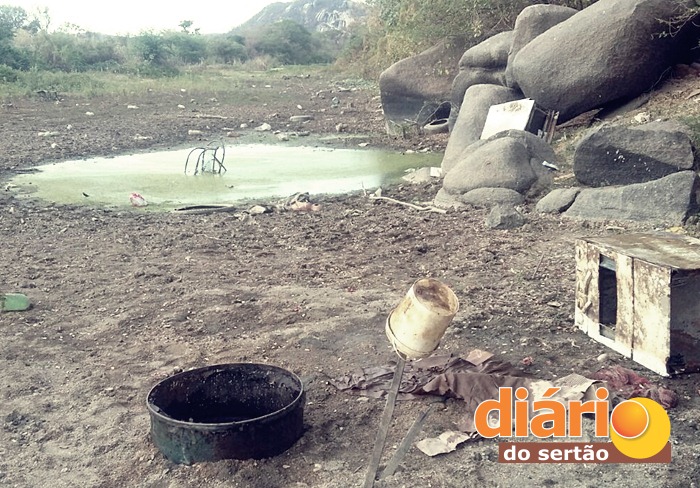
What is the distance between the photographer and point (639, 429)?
3.11m

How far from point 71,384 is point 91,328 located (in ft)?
2.53

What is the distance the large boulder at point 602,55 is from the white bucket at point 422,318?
7.13 metres

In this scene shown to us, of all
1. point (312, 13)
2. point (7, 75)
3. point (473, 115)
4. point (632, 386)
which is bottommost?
point (632, 386)

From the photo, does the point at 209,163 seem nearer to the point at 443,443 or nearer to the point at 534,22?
the point at 534,22

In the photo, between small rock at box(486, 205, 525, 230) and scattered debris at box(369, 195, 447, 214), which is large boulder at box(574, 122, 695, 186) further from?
scattered debris at box(369, 195, 447, 214)

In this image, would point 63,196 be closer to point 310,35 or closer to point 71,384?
point 71,384

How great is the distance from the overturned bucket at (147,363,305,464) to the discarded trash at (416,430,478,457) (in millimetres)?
501

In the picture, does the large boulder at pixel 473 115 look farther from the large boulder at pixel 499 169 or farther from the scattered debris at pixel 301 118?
the scattered debris at pixel 301 118

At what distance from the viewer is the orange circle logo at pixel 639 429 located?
307 cm

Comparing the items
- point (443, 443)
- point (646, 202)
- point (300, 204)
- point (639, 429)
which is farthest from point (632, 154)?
point (443, 443)

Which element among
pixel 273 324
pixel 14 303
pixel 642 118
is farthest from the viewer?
pixel 642 118

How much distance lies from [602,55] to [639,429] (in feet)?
22.4

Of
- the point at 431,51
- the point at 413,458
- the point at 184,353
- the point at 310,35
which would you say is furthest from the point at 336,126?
the point at 310,35

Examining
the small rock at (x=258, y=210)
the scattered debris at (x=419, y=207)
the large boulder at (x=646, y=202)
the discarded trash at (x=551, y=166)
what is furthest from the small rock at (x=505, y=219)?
the small rock at (x=258, y=210)
